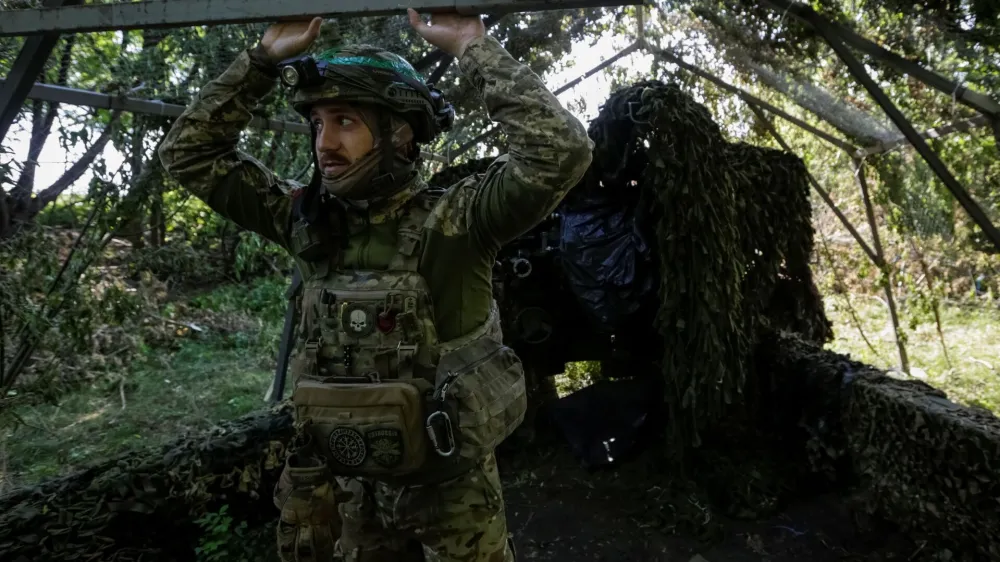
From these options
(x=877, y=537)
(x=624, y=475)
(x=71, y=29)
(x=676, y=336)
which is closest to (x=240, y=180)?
(x=71, y=29)

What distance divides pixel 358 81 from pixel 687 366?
2844 millimetres

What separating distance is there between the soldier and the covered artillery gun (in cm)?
144

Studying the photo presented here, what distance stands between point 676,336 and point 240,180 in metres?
2.82

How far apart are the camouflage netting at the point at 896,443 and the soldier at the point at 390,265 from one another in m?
2.25

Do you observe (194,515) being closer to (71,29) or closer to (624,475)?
(71,29)

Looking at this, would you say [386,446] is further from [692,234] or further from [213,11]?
[692,234]

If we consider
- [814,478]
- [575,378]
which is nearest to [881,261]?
[814,478]

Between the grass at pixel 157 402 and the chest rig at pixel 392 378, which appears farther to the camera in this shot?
the grass at pixel 157 402

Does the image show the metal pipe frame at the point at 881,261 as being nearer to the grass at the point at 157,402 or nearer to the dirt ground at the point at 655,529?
the dirt ground at the point at 655,529

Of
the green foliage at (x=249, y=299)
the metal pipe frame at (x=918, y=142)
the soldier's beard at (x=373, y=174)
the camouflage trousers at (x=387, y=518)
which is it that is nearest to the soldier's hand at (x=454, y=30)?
the soldier's beard at (x=373, y=174)

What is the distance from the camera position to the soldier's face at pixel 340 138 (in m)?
1.97

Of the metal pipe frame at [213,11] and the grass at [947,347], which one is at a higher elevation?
the metal pipe frame at [213,11]

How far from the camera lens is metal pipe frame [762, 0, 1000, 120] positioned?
3.32 metres

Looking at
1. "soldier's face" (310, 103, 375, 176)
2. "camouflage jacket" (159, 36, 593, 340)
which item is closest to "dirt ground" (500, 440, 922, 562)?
"camouflage jacket" (159, 36, 593, 340)
